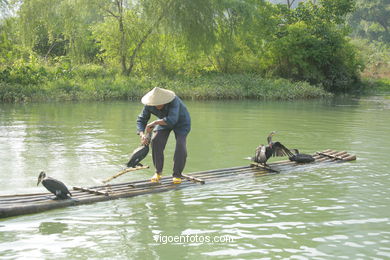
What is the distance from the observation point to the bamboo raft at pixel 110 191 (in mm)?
5723

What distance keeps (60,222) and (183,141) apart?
6.75 ft

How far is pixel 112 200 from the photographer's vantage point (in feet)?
20.7

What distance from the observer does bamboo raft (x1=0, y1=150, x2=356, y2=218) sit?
18.8ft

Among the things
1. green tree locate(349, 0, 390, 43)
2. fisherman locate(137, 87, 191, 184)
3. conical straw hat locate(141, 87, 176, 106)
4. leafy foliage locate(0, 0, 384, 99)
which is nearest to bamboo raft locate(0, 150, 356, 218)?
fisherman locate(137, 87, 191, 184)

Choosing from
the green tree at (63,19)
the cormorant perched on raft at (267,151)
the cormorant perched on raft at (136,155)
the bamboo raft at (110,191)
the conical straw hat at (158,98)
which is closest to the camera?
the bamboo raft at (110,191)

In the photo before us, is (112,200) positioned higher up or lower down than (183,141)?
lower down

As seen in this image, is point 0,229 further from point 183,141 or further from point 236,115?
point 236,115

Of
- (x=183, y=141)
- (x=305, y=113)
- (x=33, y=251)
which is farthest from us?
(x=305, y=113)

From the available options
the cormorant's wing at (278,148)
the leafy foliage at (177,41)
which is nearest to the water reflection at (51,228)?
the cormorant's wing at (278,148)

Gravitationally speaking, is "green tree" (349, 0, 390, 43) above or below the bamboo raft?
above

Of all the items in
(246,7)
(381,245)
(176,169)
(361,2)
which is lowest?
(381,245)

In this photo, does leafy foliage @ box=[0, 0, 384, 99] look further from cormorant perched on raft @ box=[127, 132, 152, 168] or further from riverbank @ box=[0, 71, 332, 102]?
cormorant perched on raft @ box=[127, 132, 152, 168]

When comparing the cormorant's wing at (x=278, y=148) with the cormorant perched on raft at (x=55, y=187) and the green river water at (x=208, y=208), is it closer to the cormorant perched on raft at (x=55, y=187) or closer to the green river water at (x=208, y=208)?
the green river water at (x=208, y=208)

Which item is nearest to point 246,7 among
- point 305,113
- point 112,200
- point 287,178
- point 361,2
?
point 305,113
